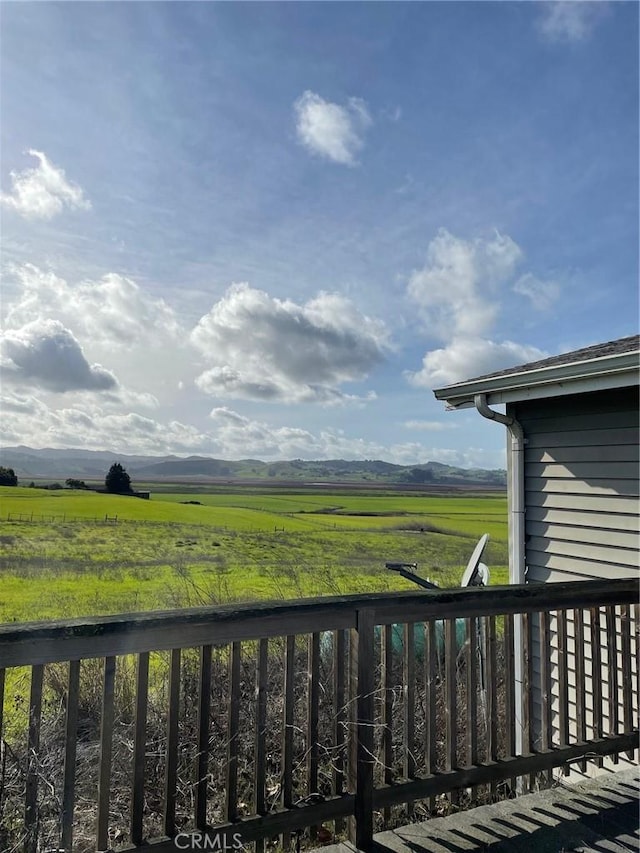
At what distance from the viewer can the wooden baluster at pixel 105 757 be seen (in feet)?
5.09

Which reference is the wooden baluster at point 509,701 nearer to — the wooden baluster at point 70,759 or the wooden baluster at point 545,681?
the wooden baluster at point 545,681

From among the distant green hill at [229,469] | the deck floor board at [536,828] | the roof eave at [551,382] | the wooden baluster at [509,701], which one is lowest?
the deck floor board at [536,828]

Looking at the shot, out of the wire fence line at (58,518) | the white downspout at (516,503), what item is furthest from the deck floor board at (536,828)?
the wire fence line at (58,518)

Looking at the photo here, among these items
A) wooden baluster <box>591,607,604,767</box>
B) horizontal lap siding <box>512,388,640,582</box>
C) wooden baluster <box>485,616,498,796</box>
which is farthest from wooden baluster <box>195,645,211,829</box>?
horizontal lap siding <box>512,388,640,582</box>

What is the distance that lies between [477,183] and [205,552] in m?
10.4

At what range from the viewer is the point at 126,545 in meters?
12.8

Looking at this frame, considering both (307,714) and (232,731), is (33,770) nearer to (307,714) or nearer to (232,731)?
(232,731)

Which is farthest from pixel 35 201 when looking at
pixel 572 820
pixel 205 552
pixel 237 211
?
pixel 205 552

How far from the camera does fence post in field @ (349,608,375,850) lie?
6.16 feet

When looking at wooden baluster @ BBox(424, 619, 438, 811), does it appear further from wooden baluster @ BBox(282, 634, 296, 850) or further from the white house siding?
the white house siding

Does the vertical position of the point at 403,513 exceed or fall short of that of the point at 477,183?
it falls short

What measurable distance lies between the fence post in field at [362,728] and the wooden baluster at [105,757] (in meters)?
0.83

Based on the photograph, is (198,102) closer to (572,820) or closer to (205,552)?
(572,820)

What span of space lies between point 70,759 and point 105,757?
97 millimetres
